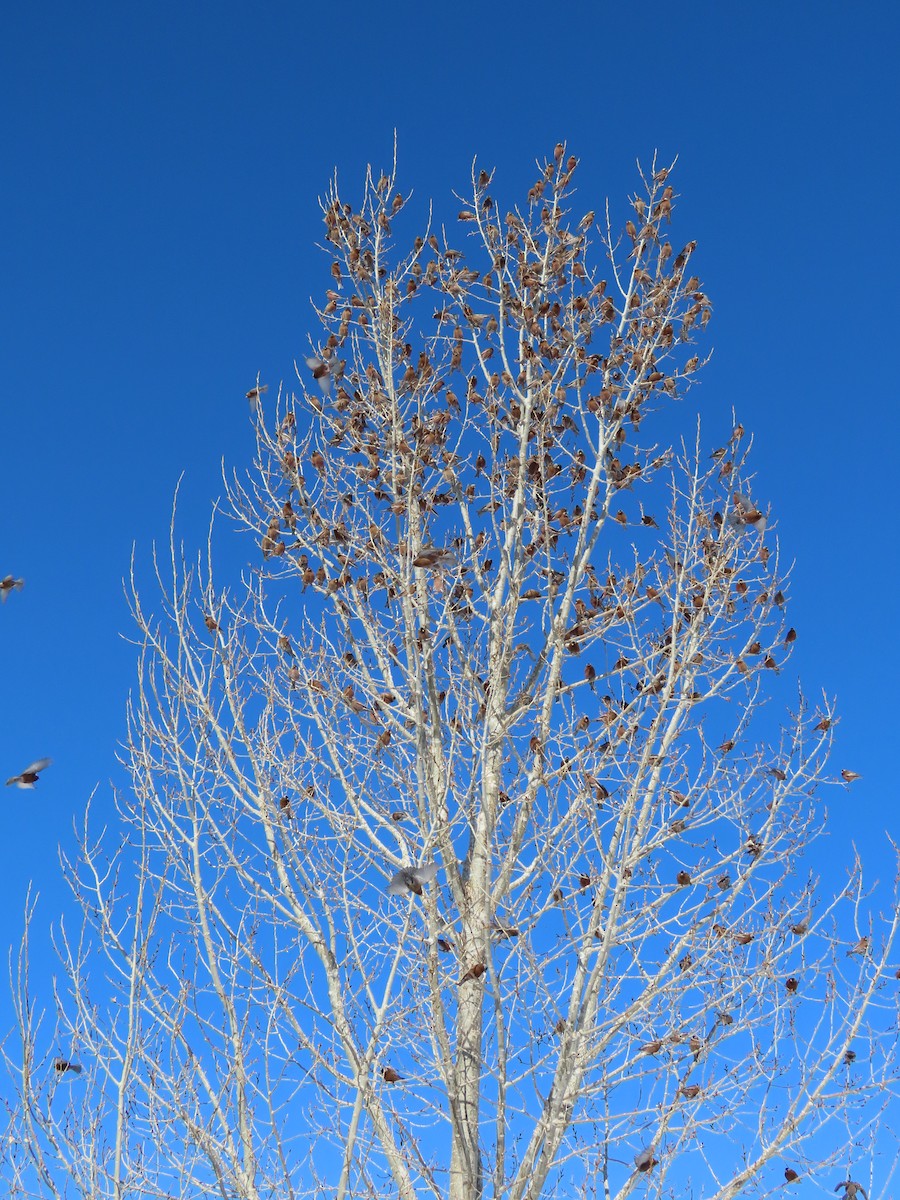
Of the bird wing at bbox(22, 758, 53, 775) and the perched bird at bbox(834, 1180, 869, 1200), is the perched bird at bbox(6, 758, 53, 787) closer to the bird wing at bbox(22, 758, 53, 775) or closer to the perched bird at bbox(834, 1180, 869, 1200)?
the bird wing at bbox(22, 758, 53, 775)

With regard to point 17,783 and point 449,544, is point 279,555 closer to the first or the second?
point 449,544

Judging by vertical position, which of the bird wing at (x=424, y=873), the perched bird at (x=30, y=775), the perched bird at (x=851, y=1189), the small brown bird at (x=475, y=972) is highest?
the perched bird at (x=30, y=775)

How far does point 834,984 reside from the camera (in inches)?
195

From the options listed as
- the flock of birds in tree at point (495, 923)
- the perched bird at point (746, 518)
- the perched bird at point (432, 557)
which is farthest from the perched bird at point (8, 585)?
the perched bird at point (746, 518)

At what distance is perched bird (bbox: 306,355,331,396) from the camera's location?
6410 mm

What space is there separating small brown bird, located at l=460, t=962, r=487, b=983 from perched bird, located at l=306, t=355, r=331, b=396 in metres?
3.39

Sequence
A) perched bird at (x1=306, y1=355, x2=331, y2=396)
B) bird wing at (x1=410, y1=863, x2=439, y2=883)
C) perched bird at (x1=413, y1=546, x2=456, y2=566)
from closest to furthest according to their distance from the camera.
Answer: bird wing at (x1=410, y1=863, x2=439, y2=883) → perched bird at (x1=413, y1=546, x2=456, y2=566) → perched bird at (x1=306, y1=355, x2=331, y2=396)

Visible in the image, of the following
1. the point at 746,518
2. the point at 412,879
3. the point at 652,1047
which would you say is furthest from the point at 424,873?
the point at 746,518

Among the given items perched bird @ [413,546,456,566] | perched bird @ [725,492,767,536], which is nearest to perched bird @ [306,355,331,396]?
perched bird @ [413,546,456,566]

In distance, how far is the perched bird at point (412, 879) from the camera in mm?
4539

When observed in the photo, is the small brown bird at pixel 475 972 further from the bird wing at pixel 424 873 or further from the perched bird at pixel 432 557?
the perched bird at pixel 432 557

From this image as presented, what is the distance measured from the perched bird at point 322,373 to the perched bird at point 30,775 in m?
2.61

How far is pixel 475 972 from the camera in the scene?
458 centimetres

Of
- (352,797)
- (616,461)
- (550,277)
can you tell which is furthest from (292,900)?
(550,277)
